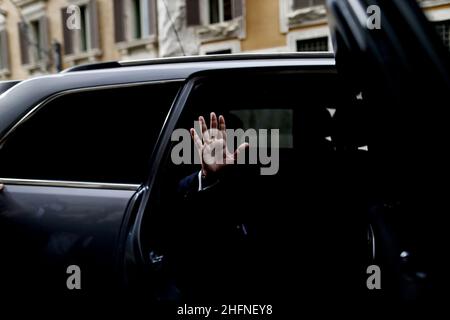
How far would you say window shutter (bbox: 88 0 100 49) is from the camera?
1518 cm

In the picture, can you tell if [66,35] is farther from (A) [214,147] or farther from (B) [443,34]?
(B) [443,34]

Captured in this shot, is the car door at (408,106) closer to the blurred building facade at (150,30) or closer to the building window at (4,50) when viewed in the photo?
the blurred building facade at (150,30)

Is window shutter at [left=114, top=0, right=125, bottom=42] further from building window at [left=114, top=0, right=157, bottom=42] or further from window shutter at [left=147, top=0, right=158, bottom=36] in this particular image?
window shutter at [left=147, top=0, right=158, bottom=36]

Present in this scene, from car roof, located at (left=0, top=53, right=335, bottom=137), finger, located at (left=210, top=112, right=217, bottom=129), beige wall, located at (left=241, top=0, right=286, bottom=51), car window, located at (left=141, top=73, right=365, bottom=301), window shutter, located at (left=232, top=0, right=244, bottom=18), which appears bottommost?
car window, located at (left=141, top=73, right=365, bottom=301)

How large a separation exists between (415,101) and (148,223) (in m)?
1.10

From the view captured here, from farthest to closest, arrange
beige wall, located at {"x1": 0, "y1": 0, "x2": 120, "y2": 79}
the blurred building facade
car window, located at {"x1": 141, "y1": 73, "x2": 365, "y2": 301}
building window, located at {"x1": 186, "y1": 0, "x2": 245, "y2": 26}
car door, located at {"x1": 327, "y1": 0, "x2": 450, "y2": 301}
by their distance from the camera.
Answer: beige wall, located at {"x1": 0, "y1": 0, "x2": 120, "y2": 79} < building window, located at {"x1": 186, "y1": 0, "x2": 245, "y2": 26} < the blurred building facade < car window, located at {"x1": 141, "y1": 73, "x2": 365, "y2": 301} < car door, located at {"x1": 327, "y1": 0, "x2": 450, "y2": 301}

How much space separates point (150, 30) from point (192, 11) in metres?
1.93

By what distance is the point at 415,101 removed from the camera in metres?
1.06

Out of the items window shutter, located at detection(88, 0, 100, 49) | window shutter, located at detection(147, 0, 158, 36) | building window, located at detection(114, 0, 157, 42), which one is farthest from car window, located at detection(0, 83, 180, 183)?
window shutter, located at detection(88, 0, 100, 49)

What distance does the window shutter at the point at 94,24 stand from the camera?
15.2 metres

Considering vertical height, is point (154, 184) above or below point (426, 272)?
above
